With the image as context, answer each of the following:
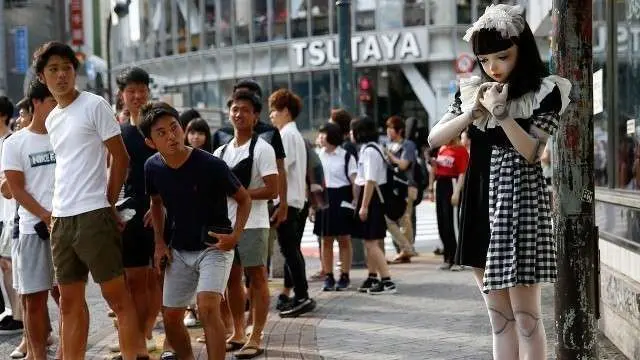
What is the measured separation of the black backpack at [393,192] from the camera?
9.92 metres

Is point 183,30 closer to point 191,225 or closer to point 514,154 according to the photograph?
point 191,225

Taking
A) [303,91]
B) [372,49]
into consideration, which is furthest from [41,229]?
[303,91]

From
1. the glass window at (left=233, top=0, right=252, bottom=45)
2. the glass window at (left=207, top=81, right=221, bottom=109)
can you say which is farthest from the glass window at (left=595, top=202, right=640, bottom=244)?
the glass window at (left=207, top=81, right=221, bottom=109)

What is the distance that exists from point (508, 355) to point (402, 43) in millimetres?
31511

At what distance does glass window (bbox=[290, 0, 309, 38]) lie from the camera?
122ft

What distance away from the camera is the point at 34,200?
6254mm

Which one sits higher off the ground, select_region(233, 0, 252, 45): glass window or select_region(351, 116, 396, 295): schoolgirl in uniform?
select_region(233, 0, 252, 45): glass window

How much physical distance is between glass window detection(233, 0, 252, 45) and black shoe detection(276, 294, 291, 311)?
30770 millimetres

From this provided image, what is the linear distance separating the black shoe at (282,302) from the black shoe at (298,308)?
0.48 ft

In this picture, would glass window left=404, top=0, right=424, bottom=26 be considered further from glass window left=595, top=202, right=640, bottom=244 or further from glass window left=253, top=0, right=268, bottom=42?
glass window left=595, top=202, right=640, bottom=244

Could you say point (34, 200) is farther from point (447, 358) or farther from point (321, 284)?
point (321, 284)

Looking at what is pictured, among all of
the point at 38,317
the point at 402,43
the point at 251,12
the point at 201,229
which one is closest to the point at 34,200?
the point at 38,317

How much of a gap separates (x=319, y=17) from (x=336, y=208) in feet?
90.6

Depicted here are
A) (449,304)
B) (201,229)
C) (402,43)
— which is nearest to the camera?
(201,229)
